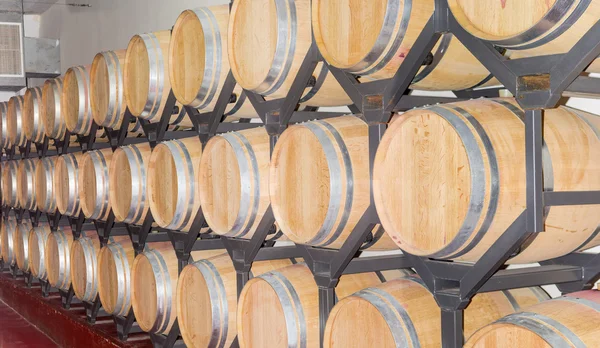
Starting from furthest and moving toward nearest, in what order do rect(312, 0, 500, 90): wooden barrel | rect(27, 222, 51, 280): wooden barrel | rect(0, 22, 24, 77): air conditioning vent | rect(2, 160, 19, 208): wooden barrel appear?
rect(0, 22, 24, 77): air conditioning vent → rect(2, 160, 19, 208): wooden barrel → rect(27, 222, 51, 280): wooden barrel → rect(312, 0, 500, 90): wooden barrel

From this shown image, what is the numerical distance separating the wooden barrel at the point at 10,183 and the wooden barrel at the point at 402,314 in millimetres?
7452

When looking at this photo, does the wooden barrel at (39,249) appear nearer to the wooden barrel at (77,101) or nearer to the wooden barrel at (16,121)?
Result: the wooden barrel at (16,121)

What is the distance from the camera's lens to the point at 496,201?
2.42 metres

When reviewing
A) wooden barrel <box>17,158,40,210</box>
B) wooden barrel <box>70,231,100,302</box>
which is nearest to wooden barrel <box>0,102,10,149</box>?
wooden barrel <box>17,158,40,210</box>

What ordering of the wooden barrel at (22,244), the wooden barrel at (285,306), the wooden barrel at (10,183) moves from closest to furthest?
the wooden barrel at (285,306), the wooden barrel at (22,244), the wooden barrel at (10,183)

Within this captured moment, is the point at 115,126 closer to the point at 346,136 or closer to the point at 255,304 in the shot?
the point at 255,304

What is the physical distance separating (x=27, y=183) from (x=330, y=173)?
6717 mm

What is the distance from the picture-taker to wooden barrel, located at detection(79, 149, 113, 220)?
636 centimetres

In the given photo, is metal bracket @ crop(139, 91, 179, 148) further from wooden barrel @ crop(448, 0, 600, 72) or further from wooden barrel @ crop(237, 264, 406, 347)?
wooden barrel @ crop(448, 0, 600, 72)

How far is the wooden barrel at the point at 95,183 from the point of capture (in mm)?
6359

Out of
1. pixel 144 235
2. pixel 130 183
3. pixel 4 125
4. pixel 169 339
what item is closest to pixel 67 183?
pixel 130 183

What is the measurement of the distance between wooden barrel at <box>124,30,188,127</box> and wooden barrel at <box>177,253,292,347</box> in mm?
1198

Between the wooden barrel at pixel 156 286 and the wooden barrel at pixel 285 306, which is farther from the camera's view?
the wooden barrel at pixel 156 286

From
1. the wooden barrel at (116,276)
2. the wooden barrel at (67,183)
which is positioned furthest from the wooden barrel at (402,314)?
the wooden barrel at (67,183)
